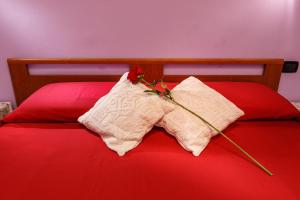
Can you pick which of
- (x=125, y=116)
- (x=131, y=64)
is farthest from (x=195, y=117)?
(x=131, y=64)

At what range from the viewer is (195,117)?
1278 mm

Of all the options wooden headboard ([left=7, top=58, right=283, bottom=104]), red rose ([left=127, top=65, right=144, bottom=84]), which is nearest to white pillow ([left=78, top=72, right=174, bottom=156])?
red rose ([left=127, top=65, right=144, bottom=84])

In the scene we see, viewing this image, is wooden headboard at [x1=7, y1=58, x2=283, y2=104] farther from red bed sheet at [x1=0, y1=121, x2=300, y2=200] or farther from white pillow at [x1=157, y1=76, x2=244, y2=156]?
red bed sheet at [x1=0, y1=121, x2=300, y2=200]

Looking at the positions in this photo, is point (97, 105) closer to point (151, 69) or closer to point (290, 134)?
point (151, 69)

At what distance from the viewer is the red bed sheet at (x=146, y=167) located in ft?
2.92

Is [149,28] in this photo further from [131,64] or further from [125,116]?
[125,116]

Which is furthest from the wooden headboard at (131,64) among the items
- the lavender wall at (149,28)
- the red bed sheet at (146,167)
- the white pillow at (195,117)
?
the red bed sheet at (146,167)

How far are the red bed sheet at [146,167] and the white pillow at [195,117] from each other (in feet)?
0.16

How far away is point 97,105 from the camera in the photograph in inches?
53.5

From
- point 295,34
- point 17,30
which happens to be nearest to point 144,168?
point 17,30

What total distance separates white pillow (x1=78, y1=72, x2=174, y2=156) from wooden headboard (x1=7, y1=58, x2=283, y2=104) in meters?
0.53

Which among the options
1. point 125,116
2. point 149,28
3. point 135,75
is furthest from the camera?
point 149,28

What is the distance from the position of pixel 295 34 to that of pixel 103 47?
1466 millimetres

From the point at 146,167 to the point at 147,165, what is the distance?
0.05 ft
